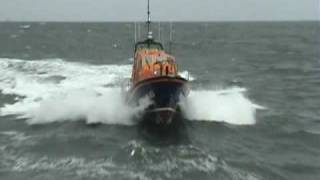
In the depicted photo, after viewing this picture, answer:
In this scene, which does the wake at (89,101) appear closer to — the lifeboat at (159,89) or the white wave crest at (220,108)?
the white wave crest at (220,108)

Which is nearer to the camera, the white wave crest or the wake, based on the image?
the wake

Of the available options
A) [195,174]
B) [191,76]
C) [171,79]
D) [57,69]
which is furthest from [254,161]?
[57,69]

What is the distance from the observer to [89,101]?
101ft

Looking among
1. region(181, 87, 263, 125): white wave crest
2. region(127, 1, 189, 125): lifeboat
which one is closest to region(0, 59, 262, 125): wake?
region(181, 87, 263, 125): white wave crest

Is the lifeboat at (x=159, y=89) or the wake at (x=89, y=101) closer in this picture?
the lifeboat at (x=159, y=89)

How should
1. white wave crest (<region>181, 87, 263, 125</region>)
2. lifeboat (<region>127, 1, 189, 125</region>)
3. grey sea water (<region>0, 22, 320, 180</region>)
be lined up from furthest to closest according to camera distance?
white wave crest (<region>181, 87, 263, 125</region>) < lifeboat (<region>127, 1, 189, 125</region>) < grey sea water (<region>0, 22, 320, 180</region>)

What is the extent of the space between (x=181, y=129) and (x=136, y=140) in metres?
2.89

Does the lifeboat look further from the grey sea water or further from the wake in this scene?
the grey sea water

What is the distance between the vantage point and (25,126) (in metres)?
27.4

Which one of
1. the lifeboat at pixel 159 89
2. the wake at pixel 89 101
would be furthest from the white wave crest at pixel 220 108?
the lifeboat at pixel 159 89

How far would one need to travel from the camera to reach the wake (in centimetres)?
2864

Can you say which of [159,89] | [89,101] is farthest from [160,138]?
[89,101]

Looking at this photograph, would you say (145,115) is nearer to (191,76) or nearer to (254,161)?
(254,161)

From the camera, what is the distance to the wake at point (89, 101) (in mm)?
28641
